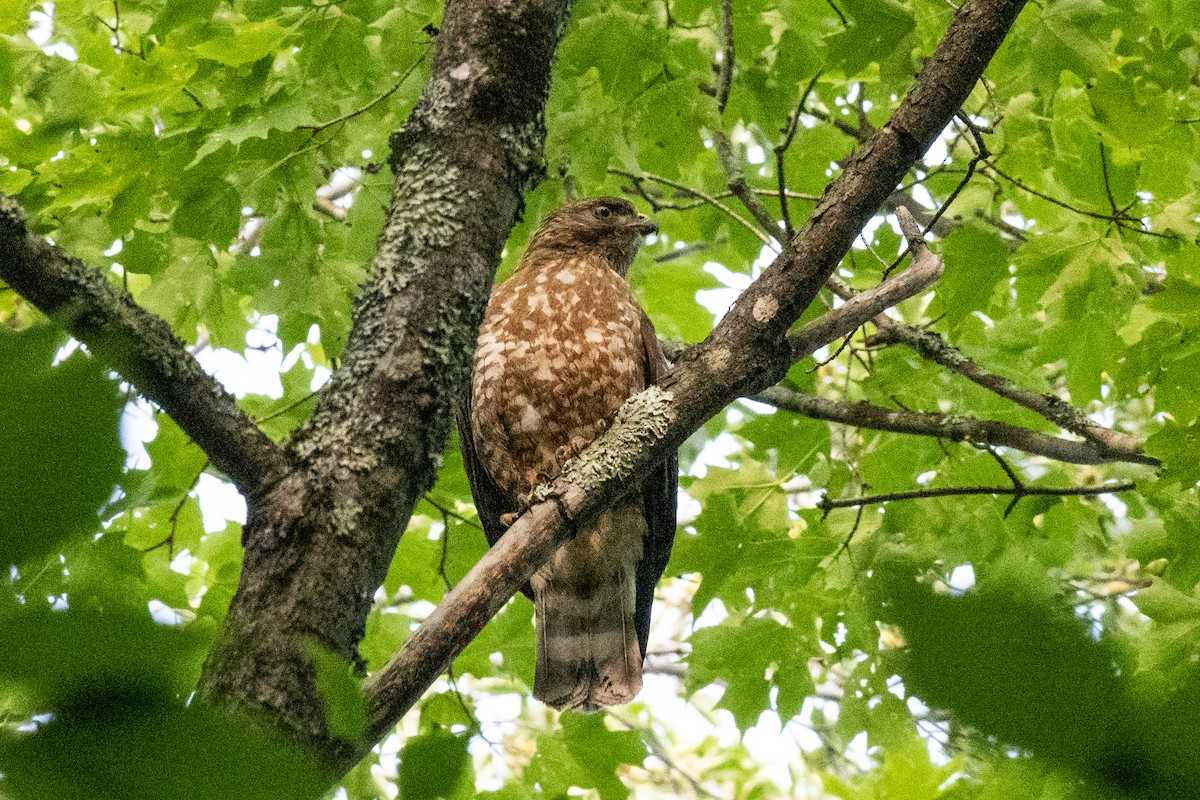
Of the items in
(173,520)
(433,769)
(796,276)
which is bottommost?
(433,769)

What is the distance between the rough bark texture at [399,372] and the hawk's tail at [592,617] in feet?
5.42

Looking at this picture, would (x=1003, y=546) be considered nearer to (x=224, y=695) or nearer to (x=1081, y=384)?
(x=1081, y=384)

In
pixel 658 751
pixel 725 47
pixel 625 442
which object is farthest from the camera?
pixel 658 751

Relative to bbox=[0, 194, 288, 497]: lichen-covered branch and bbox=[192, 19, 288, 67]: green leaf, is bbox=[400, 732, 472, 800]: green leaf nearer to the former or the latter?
bbox=[0, 194, 288, 497]: lichen-covered branch

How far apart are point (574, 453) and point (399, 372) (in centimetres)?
179

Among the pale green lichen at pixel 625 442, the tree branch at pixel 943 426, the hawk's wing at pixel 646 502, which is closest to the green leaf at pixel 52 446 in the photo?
the pale green lichen at pixel 625 442

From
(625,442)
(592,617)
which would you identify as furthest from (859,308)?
(592,617)

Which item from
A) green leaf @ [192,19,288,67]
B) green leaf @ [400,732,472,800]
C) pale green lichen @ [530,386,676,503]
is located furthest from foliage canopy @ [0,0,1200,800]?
green leaf @ [400,732,472,800]

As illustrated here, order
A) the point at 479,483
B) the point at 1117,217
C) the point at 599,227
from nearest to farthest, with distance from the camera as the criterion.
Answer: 1. the point at 1117,217
2. the point at 479,483
3. the point at 599,227

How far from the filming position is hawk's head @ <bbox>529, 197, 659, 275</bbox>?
4.87m

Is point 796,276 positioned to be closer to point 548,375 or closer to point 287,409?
point 548,375

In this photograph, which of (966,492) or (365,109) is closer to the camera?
(365,109)

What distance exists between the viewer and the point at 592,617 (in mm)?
4238

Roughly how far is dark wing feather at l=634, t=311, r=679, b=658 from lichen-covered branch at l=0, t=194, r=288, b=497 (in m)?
1.97
